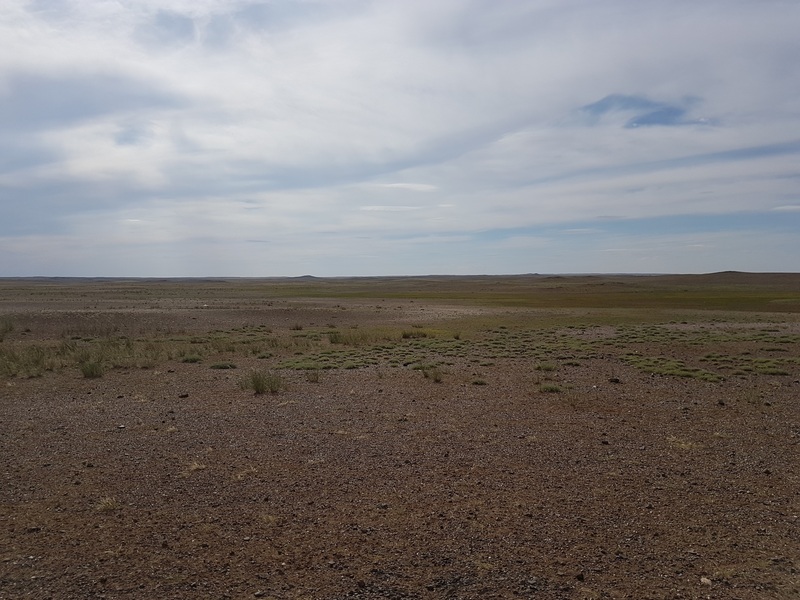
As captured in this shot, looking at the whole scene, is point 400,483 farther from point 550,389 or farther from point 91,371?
point 91,371

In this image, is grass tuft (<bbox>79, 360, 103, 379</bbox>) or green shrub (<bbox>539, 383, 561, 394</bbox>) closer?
green shrub (<bbox>539, 383, 561, 394</bbox>)

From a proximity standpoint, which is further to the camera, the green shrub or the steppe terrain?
Answer: the green shrub

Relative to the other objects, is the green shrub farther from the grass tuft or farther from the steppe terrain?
the grass tuft

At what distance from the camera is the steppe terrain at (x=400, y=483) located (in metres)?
5.13

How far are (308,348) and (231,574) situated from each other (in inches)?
764

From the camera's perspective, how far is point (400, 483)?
7492 mm

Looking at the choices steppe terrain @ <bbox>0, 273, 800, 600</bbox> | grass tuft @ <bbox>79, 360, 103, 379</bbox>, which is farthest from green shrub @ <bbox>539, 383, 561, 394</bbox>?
grass tuft @ <bbox>79, 360, 103, 379</bbox>

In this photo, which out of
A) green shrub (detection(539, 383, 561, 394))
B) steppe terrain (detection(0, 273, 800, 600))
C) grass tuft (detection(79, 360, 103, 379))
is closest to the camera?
steppe terrain (detection(0, 273, 800, 600))

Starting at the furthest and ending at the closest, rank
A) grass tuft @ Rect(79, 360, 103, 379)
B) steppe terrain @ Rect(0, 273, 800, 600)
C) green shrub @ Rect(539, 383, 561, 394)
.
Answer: grass tuft @ Rect(79, 360, 103, 379)
green shrub @ Rect(539, 383, 561, 394)
steppe terrain @ Rect(0, 273, 800, 600)

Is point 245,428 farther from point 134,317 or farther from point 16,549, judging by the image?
point 134,317

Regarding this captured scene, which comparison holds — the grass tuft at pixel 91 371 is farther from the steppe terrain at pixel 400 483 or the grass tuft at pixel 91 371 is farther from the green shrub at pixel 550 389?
the green shrub at pixel 550 389

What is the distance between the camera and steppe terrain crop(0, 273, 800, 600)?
5129mm

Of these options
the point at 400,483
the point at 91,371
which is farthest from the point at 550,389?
the point at 91,371

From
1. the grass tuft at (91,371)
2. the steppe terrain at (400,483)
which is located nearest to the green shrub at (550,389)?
the steppe terrain at (400,483)
